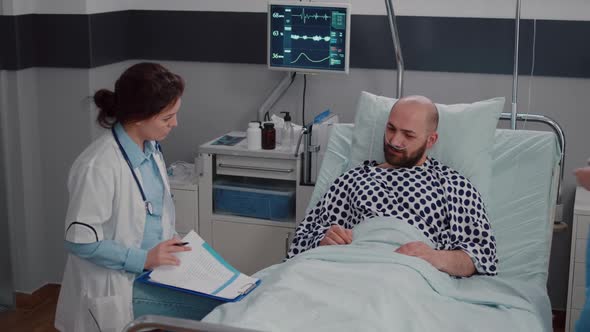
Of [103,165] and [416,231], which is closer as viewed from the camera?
[103,165]

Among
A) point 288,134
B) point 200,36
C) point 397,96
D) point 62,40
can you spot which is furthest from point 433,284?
point 62,40

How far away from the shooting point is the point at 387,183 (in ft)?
9.17

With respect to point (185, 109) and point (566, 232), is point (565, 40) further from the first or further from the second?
point (185, 109)

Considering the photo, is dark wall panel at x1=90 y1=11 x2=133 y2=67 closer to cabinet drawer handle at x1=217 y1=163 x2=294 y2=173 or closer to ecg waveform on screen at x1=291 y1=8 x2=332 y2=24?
cabinet drawer handle at x1=217 y1=163 x2=294 y2=173

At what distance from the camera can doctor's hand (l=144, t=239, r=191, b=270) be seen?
Result: 2236 millimetres

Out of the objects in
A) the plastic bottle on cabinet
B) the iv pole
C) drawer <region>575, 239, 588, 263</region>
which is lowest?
drawer <region>575, 239, 588, 263</region>

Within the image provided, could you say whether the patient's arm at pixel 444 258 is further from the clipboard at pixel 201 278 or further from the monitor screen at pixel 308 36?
the monitor screen at pixel 308 36

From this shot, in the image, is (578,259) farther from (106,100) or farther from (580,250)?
(106,100)

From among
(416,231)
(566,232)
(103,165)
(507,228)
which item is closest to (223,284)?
(103,165)

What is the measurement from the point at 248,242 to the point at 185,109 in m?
0.82

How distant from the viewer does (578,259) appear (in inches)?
121

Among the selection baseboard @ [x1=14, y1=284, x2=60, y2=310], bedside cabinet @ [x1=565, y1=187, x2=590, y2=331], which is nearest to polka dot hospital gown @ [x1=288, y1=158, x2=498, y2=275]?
bedside cabinet @ [x1=565, y1=187, x2=590, y2=331]

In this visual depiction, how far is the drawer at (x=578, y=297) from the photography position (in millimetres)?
3100

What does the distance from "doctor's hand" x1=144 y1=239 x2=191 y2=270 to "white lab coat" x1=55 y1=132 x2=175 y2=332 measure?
9 cm
